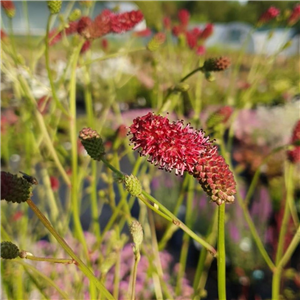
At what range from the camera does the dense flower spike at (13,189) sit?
1.24 feet

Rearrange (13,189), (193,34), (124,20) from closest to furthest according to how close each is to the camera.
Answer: (13,189) < (124,20) < (193,34)

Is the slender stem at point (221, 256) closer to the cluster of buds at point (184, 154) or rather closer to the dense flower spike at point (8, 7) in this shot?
the cluster of buds at point (184, 154)

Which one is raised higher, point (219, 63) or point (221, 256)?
point (219, 63)

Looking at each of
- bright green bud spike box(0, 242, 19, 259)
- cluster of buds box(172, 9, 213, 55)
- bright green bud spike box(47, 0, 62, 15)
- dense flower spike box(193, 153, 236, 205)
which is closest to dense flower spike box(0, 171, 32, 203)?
bright green bud spike box(0, 242, 19, 259)

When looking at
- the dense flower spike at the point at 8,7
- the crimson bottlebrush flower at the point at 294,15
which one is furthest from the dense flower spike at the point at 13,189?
the crimson bottlebrush flower at the point at 294,15

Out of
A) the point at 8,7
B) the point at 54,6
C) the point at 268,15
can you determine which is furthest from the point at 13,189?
the point at 268,15

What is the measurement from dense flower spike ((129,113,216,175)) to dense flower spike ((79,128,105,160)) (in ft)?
0.21

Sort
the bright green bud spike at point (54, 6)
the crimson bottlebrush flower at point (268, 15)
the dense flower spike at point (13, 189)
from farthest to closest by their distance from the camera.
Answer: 1. the crimson bottlebrush flower at point (268, 15)
2. the bright green bud spike at point (54, 6)
3. the dense flower spike at point (13, 189)

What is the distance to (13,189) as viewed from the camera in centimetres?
39

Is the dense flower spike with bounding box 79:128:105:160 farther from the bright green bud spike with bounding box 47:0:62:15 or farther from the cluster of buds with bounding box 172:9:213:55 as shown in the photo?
the cluster of buds with bounding box 172:9:213:55

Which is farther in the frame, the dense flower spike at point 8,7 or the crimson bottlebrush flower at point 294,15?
the crimson bottlebrush flower at point 294,15

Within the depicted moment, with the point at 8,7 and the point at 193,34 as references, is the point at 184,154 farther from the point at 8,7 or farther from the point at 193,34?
the point at 193,34

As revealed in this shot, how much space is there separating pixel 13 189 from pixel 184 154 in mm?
193

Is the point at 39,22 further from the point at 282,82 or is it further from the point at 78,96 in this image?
the point at 282,82
